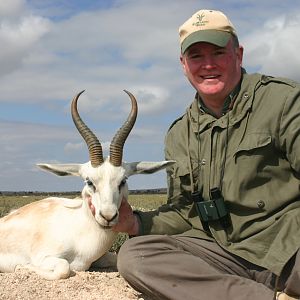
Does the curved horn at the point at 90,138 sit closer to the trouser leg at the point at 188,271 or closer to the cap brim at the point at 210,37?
the trouser leg at the point at 188,271

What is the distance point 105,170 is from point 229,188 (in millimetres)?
1961

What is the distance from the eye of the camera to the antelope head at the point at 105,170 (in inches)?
277

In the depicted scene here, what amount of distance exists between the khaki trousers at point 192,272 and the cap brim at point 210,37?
2.05 metres

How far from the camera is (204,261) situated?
19.8 ft

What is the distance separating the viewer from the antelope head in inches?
277

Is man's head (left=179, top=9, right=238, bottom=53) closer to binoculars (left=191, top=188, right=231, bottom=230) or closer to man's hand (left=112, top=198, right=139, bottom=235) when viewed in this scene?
binoculars (left=191, top=188, right=231, bottom=230)

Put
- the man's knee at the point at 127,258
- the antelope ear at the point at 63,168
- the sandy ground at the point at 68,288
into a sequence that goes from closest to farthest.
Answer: the man's knee at the point at 127,258
the sandy ground at the point at 68,288
the antelope ear at the point at 63,168

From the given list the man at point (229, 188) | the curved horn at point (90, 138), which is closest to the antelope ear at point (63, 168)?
the curved horn at point (90, 138)

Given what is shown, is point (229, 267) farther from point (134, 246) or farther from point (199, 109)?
point (199, 109)

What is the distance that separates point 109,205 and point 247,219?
1.69 metres

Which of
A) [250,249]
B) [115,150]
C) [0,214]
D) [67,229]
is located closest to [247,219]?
[250,249]

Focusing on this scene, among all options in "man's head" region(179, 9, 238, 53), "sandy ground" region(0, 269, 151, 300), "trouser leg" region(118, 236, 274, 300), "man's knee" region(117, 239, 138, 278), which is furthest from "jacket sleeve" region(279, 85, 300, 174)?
"sandy ground" region(0, 269, 151, 300)

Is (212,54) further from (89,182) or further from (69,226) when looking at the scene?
(69,226)

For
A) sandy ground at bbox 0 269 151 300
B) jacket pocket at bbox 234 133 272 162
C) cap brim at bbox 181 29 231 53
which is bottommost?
sandy ground at bbox 0 269 151 300
